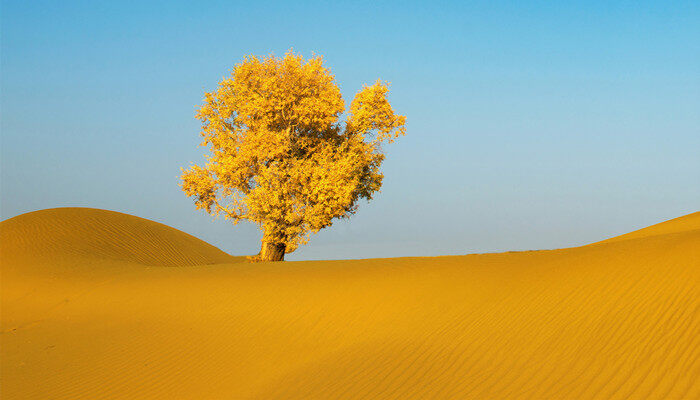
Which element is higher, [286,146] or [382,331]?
[286,146]

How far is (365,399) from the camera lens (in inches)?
335

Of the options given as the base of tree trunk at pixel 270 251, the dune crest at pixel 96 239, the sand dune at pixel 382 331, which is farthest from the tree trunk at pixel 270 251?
the sand dune at pixel 382 331

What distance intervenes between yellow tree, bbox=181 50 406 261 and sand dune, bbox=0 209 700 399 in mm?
5975

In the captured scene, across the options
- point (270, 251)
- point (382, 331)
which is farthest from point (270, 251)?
point (382, 331)

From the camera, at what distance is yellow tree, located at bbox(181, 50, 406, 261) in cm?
2586

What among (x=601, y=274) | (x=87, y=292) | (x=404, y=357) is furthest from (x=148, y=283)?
(x=601, y=274)

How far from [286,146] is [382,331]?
15407 millimetres

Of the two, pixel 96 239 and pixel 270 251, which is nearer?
pixel 270 251

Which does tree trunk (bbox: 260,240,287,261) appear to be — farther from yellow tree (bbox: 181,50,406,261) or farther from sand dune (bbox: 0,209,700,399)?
sand dune (bbox: 0,209,700,399)

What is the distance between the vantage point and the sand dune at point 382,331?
8.30m

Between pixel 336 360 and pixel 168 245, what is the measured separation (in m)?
23.2

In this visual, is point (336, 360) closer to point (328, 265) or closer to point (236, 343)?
point (236, 343)

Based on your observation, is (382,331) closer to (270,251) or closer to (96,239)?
(270,251)

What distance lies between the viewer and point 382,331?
11.7 meters
